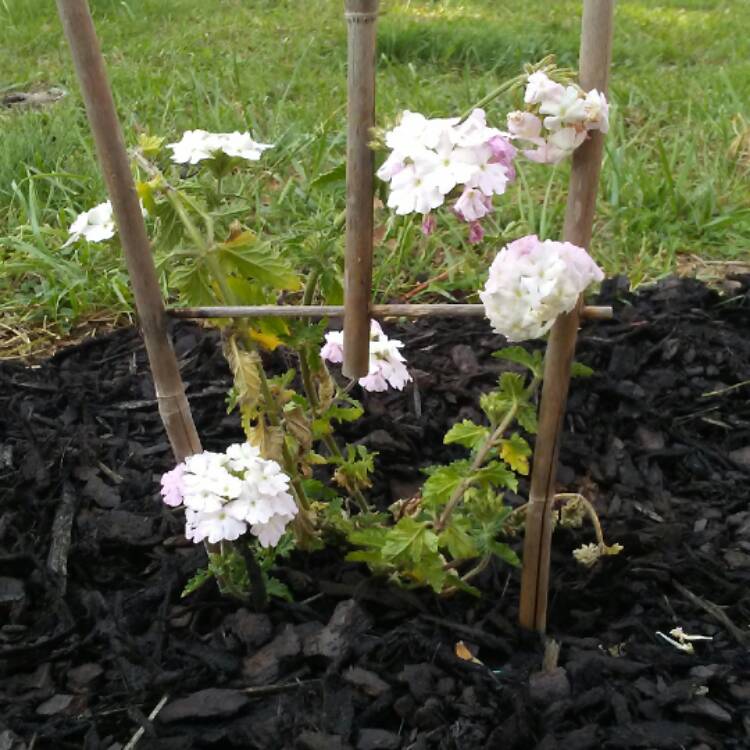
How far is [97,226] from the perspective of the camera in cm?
125

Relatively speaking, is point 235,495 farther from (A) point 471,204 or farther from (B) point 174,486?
(A) point 471,204

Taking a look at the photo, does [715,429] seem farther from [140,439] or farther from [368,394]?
[140,439]

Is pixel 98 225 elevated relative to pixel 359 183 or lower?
lower

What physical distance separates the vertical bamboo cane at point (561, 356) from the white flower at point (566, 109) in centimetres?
5

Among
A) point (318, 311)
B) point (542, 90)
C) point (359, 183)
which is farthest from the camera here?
point (318, 311)

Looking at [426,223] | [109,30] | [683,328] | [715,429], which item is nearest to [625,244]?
[683,328]

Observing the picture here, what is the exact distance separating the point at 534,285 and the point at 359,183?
0.24 metres

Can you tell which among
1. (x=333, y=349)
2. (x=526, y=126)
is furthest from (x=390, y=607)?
(x=526, y=126)

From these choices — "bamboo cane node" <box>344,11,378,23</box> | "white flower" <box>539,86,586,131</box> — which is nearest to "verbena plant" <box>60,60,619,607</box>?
"white flower" <box>539,86,586,131</box>

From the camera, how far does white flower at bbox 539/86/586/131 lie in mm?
981

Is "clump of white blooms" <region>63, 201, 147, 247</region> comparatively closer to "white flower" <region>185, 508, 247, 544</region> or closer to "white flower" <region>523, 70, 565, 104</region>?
"white flower" <region>185, 508, 247, 544</region>

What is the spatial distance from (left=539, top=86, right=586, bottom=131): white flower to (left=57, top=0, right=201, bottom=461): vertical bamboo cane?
485 millimetres

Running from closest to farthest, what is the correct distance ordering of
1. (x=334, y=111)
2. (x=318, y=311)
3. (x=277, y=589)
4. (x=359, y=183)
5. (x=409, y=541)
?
(x=359, y=183)
(x=318, y=311)
(x=409, y=541)
(x=277, y=589)
(x=334, y=111)

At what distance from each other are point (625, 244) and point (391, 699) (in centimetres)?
179
